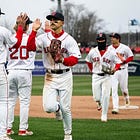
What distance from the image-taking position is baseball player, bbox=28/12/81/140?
29.2 feet

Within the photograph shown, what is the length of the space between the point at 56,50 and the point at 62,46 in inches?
7.2

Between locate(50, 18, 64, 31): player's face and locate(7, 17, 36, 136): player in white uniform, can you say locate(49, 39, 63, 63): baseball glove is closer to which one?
locate(50, 18, 64, 31): player's face

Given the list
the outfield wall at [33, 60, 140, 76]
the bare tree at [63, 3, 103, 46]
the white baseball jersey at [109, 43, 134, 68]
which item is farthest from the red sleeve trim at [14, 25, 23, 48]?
the bare tree at [63, 3, 103, 46]

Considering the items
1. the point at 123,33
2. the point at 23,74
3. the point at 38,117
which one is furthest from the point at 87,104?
the point at 123,33

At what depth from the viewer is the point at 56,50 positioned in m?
8.80

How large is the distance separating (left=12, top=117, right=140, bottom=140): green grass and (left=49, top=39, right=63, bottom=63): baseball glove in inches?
59.8

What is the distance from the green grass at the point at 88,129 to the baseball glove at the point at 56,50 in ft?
4.98

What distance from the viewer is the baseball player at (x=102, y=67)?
1232 centimetres

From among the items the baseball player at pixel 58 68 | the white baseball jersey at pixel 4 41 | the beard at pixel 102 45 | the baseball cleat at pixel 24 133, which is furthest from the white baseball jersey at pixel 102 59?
the white baseball jersey at pixel 4 41

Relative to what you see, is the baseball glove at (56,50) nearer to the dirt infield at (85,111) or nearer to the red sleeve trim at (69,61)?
the red sleeve trim at (69,61)

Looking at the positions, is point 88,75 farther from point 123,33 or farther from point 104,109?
point 123,33

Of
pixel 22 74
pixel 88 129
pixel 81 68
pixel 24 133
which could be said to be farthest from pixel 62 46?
pixel 81 68

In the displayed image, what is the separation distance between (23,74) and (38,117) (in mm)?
3938

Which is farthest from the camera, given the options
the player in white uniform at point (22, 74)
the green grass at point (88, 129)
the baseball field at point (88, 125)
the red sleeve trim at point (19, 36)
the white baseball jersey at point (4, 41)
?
the player in white uniform at point (22, 74)
